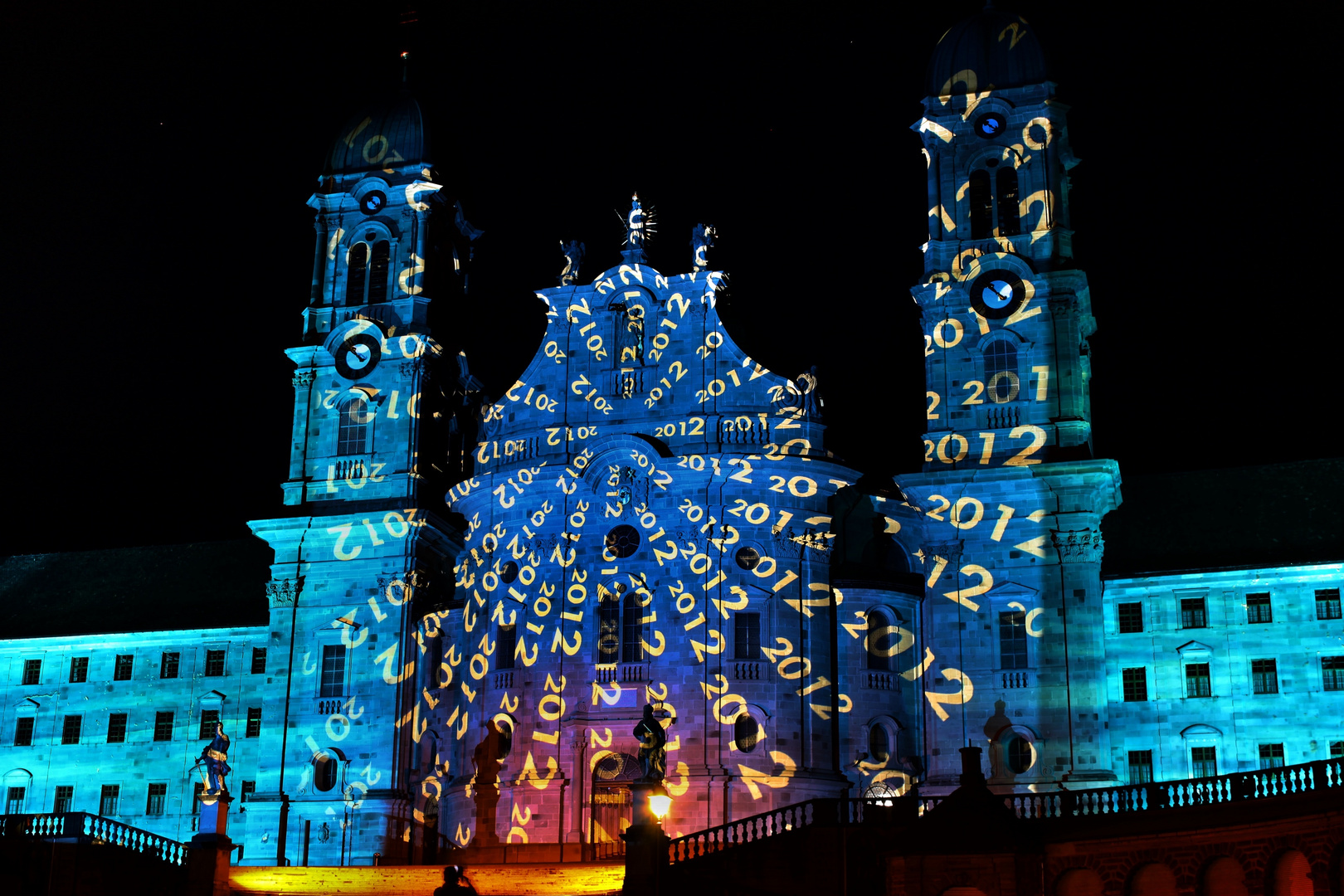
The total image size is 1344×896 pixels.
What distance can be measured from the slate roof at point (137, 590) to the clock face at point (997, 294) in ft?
84.7

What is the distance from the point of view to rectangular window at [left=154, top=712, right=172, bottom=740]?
55.5 metres

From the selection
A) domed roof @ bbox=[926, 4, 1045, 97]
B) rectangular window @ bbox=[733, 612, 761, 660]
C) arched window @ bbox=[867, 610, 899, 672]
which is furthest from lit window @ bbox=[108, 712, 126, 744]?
domed roof @ bbox=[926, 4, 1045, 97]

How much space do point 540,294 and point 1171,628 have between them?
67.1 feet

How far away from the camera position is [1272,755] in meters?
44.3

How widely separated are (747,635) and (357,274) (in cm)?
A: 1863

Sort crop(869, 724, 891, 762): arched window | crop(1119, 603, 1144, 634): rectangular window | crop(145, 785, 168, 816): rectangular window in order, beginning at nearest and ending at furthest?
1. crop(869, 724, 891, 762): arched window
2. crop(1119, 603, 1144, 634): rectangular window
3. crop(145, 785, 168, 816): rectangular window

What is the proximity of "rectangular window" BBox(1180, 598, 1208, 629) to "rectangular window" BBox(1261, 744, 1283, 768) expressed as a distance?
144 inches

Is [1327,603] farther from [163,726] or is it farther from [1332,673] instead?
[163,726]

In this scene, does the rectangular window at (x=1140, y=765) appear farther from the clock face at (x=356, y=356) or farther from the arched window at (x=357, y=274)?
the arched window at (x=357, y=274)

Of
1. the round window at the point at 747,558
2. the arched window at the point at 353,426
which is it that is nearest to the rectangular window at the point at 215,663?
the arched window at the point at 353,426

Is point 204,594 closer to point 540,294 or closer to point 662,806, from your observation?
point 540,294

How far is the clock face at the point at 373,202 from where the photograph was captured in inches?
2115

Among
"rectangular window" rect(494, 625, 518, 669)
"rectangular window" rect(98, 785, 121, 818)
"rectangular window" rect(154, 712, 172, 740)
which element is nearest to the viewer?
"rectangular window" rect(494, 625, 518, 669)

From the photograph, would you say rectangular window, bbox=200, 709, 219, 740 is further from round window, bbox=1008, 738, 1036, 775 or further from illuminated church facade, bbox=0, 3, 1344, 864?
round window, bbox=1008, 738, 1036, 775
